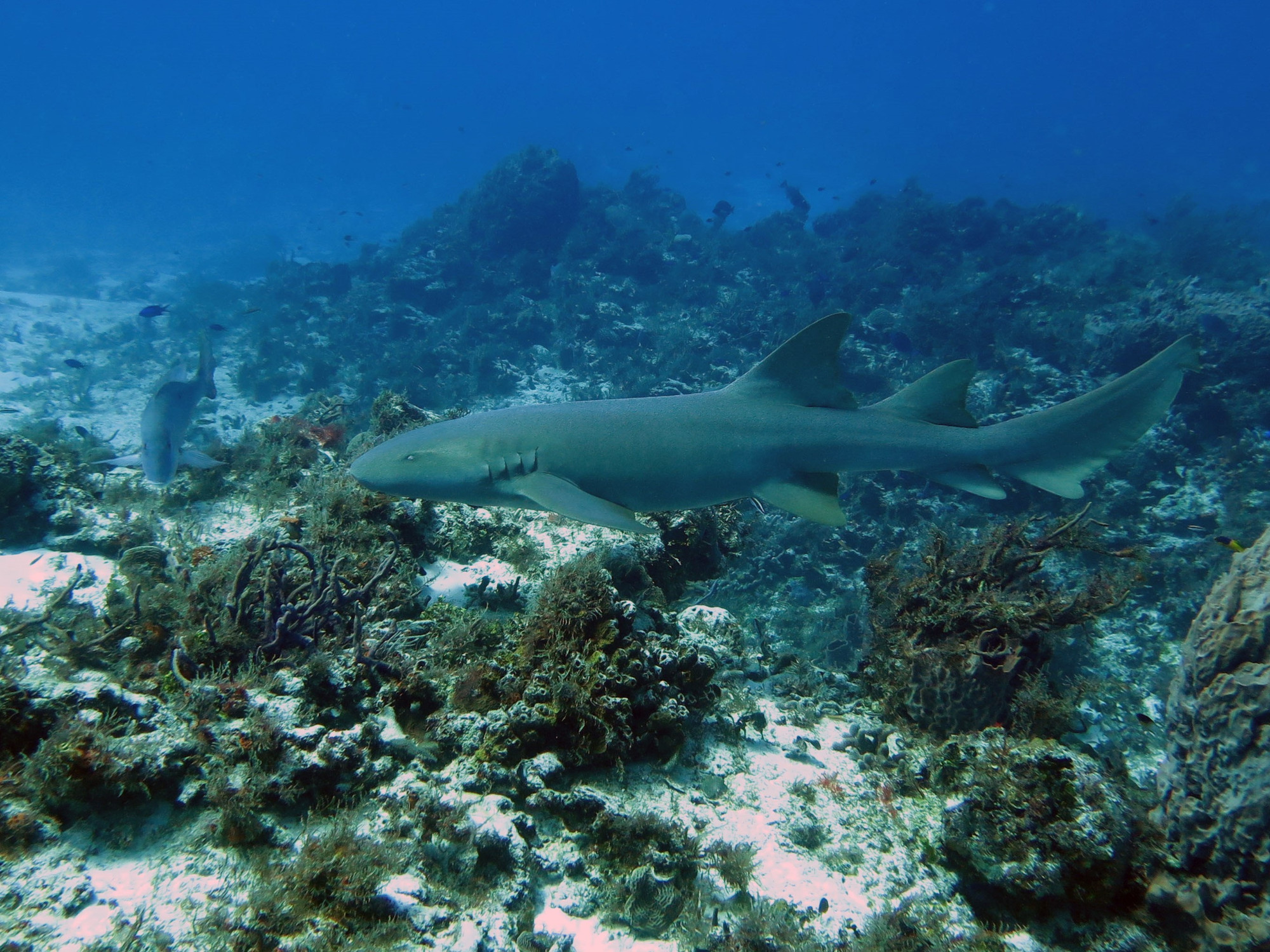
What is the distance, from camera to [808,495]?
4105mm

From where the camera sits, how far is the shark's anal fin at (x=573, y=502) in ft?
10.8

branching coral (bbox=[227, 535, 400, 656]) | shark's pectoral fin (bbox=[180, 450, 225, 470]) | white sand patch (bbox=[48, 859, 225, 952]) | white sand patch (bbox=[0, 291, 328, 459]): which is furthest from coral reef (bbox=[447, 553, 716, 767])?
white sand patch (bbox=[0, 291, 328, 459])

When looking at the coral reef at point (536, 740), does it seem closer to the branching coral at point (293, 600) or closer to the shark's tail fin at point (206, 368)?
the branching coral at point (293, 600)

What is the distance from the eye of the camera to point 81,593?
3.82 metres

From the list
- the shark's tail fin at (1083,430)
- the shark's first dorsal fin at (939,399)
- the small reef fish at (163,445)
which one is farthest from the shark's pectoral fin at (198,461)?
the shark's tail fin at (1083,430)

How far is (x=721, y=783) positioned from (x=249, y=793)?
2.40 meters

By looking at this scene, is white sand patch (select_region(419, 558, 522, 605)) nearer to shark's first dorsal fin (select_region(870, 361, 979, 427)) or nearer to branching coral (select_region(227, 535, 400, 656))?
branching coral (select_region(227, 535, 400, 656))

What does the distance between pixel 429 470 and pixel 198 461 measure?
3.69 m

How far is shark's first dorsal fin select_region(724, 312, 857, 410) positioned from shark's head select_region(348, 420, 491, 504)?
195cm

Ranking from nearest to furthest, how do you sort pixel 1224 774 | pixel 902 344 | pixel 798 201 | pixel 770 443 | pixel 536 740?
1. pixel 1224 774
2. pixel 536 740
3. pixel 770 443
4. pixel 902 344
5. pixel 798 201

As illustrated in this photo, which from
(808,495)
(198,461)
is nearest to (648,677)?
(808,495)

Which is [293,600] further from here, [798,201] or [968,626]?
[798,201]

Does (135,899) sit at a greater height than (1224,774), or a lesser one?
lesser

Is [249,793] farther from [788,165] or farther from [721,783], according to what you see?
[788,165]
